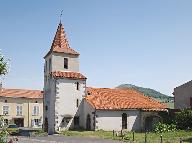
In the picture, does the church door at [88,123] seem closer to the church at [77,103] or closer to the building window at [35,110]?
the church at [77,103]

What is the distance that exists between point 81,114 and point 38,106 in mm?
29077

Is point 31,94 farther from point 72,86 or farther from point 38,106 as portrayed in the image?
point 72,86

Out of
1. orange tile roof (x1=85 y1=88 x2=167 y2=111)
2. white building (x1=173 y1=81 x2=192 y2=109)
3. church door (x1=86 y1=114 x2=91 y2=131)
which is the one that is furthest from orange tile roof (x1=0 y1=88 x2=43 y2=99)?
white building (x1=173 y1=81 x2=192 y2=109)

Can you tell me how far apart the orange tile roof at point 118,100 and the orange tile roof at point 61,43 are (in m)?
6.13

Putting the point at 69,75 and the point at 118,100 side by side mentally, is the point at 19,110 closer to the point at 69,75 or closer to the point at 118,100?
the point at 69,75

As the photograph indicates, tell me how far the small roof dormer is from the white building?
15365mm

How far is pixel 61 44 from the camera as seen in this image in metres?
45.0

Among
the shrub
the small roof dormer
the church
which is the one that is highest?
the small roof dormer

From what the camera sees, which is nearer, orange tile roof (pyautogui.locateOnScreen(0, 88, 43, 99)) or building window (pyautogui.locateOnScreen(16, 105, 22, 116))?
orange tile roof (pyautogui.locateOnScreen(0, 88, 43, 99))

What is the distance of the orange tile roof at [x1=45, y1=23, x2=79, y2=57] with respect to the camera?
145 feet

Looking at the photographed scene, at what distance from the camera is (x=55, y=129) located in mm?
41594

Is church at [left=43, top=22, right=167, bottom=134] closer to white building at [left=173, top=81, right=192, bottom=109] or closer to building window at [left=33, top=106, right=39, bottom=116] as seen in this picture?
Result: white building at [left=173, top=81, right=192, bottom=109]

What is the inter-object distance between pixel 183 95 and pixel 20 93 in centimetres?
3642

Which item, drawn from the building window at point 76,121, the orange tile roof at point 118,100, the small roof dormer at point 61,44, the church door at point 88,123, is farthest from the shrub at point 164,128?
the small roof dormer at point 61,44
